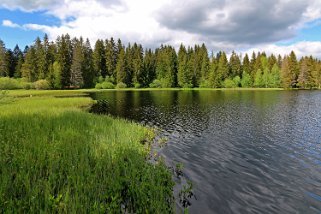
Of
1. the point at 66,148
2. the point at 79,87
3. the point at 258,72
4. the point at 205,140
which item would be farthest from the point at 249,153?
the point at 258,72

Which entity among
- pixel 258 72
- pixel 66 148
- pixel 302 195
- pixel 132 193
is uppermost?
pixel 258 72

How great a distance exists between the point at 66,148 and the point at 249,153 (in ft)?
41.1

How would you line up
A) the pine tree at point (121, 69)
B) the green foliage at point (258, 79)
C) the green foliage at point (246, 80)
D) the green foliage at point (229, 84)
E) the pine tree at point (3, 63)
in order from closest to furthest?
the pine tree at point (3, 63)
the pine tree at point (121, 69)
the green foliage at point (229, 84)
the green foliage at point (246, 80)
the green foliage at point (258, 79)

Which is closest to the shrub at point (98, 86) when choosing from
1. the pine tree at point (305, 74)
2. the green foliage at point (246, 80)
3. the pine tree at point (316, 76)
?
the green foliage at point (246, 80)

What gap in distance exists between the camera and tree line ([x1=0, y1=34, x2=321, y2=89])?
98.4 metres

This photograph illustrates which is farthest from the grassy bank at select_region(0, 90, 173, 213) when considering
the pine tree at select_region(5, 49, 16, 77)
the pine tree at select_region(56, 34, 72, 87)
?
the pine tree at select_region(5, 49, 16, 77)

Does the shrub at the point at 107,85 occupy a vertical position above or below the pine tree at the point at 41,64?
below

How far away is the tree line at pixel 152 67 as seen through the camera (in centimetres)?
9844

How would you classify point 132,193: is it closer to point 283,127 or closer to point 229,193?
point 229,193

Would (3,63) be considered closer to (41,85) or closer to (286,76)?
(41,85)

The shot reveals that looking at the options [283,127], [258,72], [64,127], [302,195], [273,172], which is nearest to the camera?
[302,195]

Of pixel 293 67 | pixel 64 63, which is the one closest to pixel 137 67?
pixel 64 63

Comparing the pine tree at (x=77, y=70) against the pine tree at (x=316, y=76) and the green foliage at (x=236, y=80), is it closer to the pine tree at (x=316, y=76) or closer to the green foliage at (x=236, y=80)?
the green foliage at (x=236, y=80)

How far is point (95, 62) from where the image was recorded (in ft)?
357
